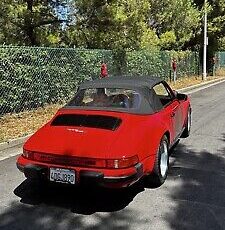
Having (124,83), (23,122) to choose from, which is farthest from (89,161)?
(23,122)

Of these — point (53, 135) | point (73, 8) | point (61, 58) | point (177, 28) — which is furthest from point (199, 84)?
point (53, 135)

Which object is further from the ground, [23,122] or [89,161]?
[89,161]

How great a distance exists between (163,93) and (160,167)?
5.92 ft

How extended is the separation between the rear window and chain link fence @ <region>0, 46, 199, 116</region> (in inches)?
183

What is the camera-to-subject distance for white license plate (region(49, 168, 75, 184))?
4.30 metres

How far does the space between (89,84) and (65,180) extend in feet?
6.52

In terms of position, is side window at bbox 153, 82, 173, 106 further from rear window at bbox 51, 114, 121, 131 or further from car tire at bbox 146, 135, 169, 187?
rear window at bbox 51, 114, 121, 131

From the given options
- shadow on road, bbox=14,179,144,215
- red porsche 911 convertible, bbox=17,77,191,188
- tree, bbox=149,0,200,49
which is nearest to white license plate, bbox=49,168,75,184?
red porsche 911 convertible, bbox=17,77,191,188

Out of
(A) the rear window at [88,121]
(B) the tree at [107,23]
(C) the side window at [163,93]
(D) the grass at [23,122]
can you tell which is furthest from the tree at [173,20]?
(A) the rear window at [88,121]

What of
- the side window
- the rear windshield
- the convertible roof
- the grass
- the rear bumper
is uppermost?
the convertible roof

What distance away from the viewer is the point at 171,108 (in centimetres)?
602

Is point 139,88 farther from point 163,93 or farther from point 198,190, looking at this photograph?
point 198,190

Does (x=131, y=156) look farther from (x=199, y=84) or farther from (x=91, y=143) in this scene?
(x=199, y=84)

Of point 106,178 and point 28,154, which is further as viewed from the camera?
point 28,154
